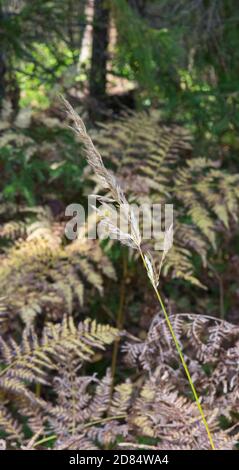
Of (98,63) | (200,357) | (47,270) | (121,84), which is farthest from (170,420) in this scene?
(98,63)

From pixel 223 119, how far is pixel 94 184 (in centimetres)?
86

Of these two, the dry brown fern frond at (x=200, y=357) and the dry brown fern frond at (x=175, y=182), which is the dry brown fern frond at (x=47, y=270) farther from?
the dry brown fern frond at (x=200, y=357)

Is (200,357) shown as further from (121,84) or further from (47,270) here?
(121,84)

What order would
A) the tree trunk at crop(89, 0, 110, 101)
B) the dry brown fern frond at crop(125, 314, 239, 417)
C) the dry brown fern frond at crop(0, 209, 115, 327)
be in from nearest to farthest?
the dry brown fern frond at crop(125, 314, 239, 417) < the dry brown fern frond at crop(0, 209, 115, 327) < the tree trunk at crop(89, 0, 110, 101)

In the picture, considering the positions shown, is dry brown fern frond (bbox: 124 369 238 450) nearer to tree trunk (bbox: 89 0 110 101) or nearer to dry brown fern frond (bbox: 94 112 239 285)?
dry brown fern frond (bbox: 94 112 239 285)

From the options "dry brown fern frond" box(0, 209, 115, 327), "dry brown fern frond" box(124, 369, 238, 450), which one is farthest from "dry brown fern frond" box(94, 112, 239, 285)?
"dry brown fern frond" box(124, 369, 238, 450)

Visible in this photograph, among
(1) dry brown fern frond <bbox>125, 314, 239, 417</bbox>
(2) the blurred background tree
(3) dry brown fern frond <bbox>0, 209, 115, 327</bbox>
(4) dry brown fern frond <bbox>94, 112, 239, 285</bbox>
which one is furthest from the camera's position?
(2) the blurred background tree

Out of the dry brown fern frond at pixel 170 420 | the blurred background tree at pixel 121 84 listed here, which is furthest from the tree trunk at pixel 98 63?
the dry brown fern frond at pixel 170 420

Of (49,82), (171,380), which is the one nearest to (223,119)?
(49,82)

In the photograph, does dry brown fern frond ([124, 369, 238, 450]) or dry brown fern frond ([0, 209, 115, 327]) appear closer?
dry brown fern frond ([124, 369, 238, 450])

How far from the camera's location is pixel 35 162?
132 inches

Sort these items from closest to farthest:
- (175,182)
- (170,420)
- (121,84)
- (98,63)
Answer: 1. (170,420)
2. (175,182)
3. (121,84)
4. (98,63)

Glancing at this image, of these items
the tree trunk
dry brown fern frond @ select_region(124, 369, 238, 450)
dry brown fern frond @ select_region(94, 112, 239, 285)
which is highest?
the tree trunk

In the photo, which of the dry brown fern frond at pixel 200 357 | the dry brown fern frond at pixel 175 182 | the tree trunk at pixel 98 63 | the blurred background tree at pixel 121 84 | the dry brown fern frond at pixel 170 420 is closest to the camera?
the dry brown fern frond at pixel 170 420
